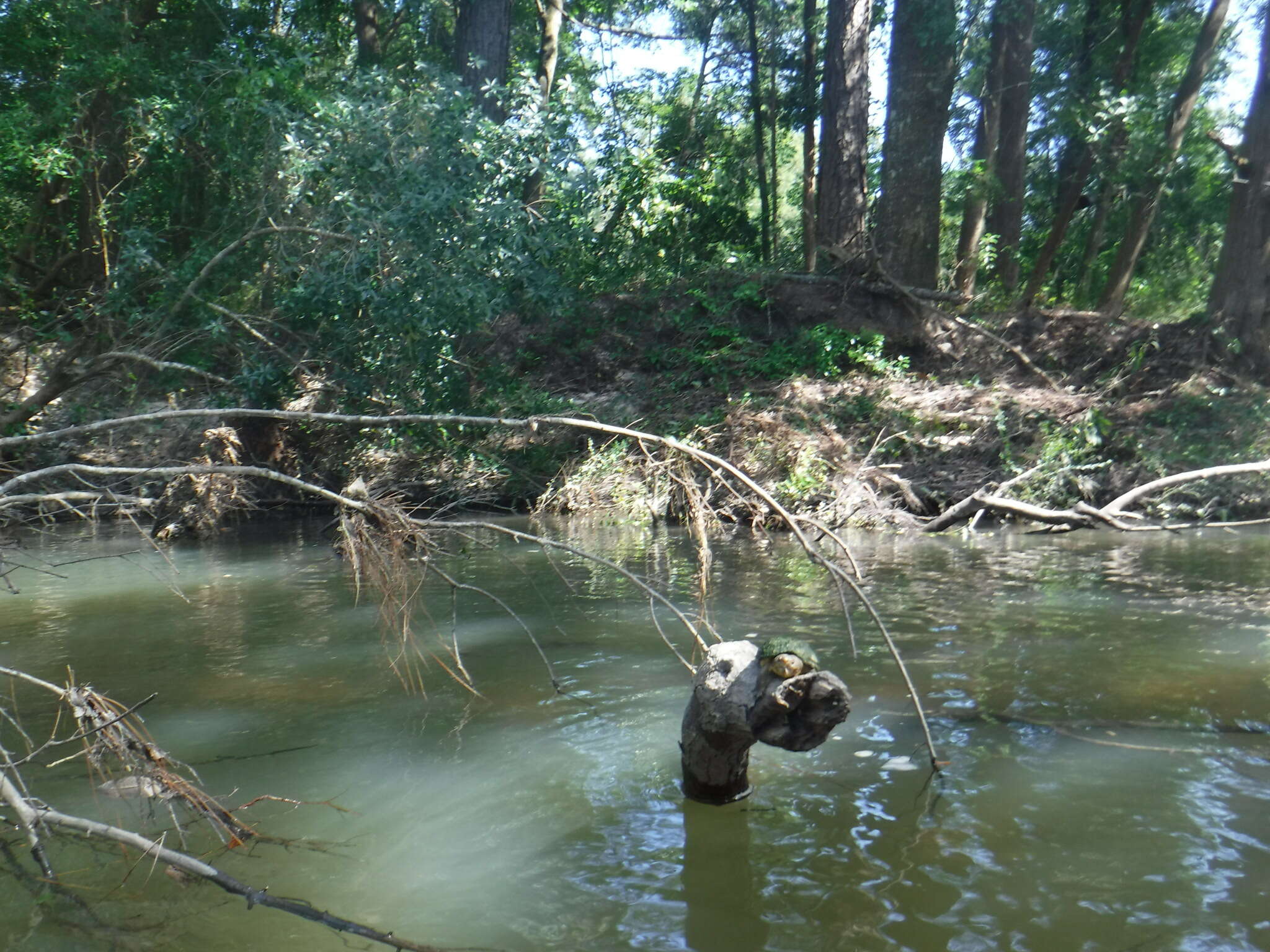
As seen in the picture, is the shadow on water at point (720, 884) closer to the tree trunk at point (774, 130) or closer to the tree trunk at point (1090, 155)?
the tree trunk at point (1090, 155)

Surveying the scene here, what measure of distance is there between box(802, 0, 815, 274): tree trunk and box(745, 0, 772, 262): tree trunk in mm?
735

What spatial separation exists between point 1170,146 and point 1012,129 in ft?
8.36

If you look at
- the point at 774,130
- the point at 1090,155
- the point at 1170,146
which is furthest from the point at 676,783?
the point at 774,130

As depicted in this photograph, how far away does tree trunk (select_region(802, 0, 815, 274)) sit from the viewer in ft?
64.6

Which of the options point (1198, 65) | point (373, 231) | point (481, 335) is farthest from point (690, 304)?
point (1198, 65)

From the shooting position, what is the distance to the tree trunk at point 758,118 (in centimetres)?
2094

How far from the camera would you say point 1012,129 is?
18672mm

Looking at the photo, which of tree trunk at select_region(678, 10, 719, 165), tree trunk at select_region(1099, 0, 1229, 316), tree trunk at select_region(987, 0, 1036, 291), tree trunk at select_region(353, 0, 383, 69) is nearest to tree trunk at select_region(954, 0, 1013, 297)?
tree trunk at select_region(987, 0, 1036, 291)

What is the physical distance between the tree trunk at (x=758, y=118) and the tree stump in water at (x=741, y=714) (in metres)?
16.7

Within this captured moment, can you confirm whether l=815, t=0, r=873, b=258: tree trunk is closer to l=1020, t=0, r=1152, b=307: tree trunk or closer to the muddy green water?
l=1020, t=0, r=1152, b=307: tree trunk

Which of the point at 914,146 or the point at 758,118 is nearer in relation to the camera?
the point at 914,146

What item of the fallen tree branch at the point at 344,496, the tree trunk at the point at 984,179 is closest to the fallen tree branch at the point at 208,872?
the fallen tree branch at the point at 344,496

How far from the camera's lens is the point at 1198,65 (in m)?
17.3

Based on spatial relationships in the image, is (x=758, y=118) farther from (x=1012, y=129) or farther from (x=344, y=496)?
(x=344, y=496)
